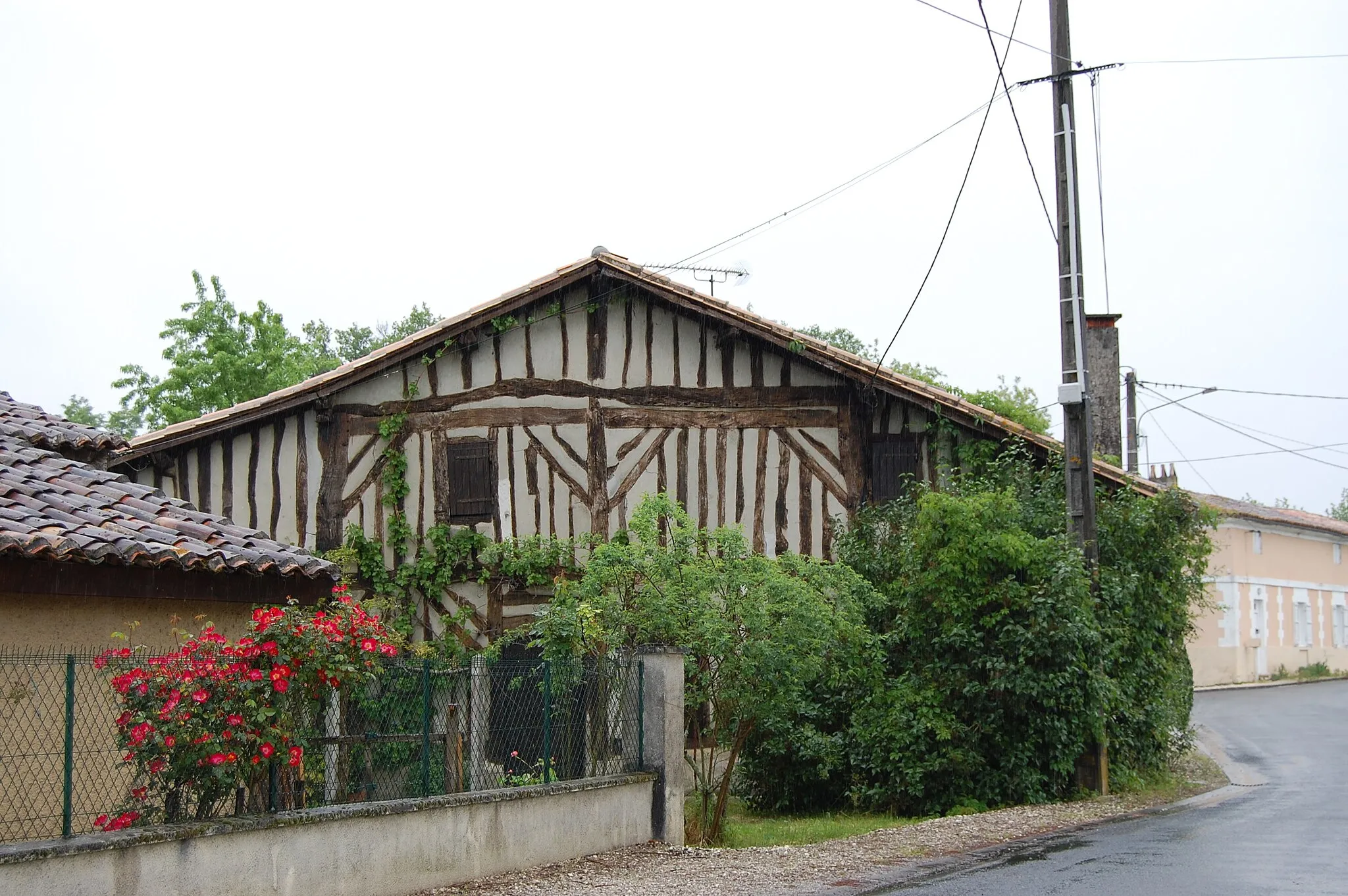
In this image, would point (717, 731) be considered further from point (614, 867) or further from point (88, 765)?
point (88, 765)

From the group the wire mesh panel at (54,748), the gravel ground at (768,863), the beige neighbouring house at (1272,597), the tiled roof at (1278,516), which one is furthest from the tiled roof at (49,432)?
the tiled roof at (1278,516)

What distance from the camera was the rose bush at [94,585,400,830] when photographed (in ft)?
24.0

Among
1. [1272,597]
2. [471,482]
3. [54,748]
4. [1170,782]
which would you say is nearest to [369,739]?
[54,748]

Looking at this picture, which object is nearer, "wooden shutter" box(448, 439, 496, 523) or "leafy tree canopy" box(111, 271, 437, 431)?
"wooden shutter" box(448, 439, 496, 523)

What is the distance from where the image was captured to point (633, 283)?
17.5 meters

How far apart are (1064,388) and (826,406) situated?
3.85 m

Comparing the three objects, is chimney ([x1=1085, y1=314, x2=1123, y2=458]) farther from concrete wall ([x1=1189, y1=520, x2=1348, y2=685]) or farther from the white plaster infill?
the white plaster infill

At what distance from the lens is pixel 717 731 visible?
40.4ft

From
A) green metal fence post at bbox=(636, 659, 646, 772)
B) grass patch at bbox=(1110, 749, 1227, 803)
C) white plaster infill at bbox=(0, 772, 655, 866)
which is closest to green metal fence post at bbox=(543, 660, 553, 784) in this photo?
white plaster infill at bbox=(0, 772, 655, 866)

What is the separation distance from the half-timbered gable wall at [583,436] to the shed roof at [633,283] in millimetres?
188

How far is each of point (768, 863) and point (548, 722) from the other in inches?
81.0

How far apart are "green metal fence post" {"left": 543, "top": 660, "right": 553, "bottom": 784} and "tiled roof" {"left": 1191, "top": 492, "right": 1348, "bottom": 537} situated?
2849 centimetres

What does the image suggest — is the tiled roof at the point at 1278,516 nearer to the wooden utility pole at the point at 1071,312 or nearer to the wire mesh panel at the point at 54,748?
the wooden utility pole at the point at 1071,312

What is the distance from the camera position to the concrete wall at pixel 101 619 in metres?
8.50
